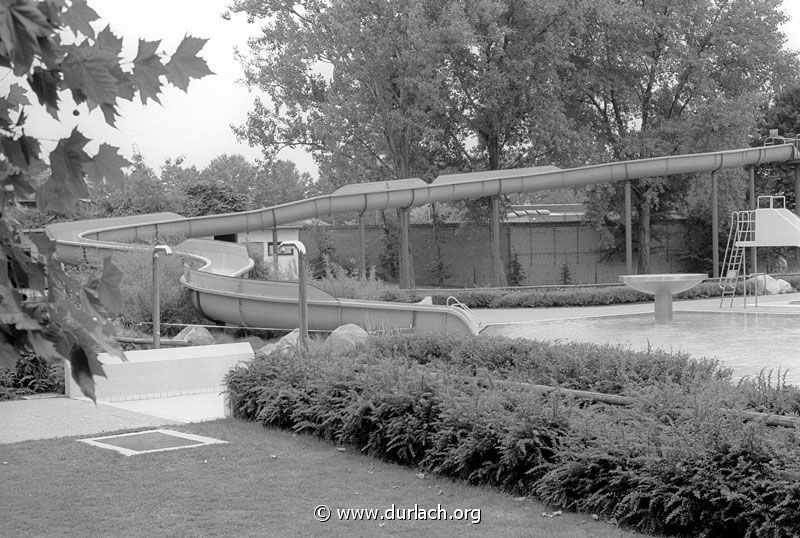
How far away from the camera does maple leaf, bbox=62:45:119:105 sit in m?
1.98

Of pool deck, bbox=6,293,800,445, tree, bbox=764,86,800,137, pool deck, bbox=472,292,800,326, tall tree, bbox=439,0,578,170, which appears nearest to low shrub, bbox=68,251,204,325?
pool deck, bbox=472,292,800,326

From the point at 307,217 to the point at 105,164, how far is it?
3229 centimetres

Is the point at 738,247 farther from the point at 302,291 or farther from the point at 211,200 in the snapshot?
the point at 211,200

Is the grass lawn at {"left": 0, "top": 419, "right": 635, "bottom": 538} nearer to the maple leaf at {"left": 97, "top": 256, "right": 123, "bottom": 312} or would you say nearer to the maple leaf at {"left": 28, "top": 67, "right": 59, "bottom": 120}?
the maple leaf at {"left": 97, "top": 256, "right": 123, "bottom": 312}

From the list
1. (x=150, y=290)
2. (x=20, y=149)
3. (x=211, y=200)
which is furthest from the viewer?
(x=211, y=200)

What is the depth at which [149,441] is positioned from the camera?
970 centimetres

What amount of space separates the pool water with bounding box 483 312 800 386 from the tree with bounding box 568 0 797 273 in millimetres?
19112

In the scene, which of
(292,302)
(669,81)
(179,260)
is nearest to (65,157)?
(292,302)

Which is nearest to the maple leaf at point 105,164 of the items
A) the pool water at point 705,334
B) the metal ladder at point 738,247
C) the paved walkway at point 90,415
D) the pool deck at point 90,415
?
the paved walkway at point 90,415

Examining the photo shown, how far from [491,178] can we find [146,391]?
963 inches

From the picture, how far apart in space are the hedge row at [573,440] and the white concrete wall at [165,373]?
10.7ft

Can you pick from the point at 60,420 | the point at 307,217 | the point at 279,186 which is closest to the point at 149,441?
the point at 60,420

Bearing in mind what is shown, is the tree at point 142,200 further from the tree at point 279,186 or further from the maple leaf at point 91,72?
the maple leaf at point 91,72

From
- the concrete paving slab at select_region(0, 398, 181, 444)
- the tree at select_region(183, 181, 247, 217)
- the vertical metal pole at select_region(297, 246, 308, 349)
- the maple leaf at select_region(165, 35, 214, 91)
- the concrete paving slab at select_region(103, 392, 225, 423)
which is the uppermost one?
the tree at select_region(183, 181, 247, 217)
